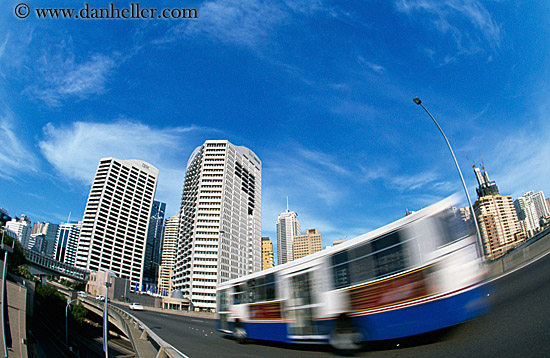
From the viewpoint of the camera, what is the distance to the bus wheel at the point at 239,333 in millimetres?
11422

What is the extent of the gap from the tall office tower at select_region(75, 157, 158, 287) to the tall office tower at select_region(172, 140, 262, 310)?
33.9 meters

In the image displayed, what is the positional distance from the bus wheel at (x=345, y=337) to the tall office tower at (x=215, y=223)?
87.7 m

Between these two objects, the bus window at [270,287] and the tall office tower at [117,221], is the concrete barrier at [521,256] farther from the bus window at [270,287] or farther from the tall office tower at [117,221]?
the tall office tower at [117,221]

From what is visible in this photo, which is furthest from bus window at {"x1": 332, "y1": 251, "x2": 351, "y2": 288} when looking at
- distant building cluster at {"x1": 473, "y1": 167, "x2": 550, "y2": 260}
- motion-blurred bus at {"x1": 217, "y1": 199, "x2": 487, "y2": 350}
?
distant building cluster at {"x1": 473, "y1": 167, "x2": 550, "y2": 260}

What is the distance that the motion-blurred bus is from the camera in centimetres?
601

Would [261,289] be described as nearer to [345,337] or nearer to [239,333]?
[239,333]

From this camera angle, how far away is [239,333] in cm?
1163

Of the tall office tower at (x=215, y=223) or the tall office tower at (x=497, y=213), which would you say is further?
the tall office tower at (x=497, y=213)

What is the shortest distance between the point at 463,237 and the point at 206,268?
9348 cm

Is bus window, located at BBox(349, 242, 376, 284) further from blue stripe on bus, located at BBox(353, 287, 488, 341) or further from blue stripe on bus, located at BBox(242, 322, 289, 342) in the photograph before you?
blue stripe on bus, located at BBox(242, 322, 289, 342)

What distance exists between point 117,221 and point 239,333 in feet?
441

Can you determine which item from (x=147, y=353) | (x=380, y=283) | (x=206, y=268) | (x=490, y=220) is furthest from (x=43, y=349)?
(x=490, y=220)

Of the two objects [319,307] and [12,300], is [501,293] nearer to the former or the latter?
[319,307]

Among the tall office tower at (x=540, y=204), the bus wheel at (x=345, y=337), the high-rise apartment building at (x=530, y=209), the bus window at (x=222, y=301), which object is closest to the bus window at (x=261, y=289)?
the bus window at (x=222, y=301)
